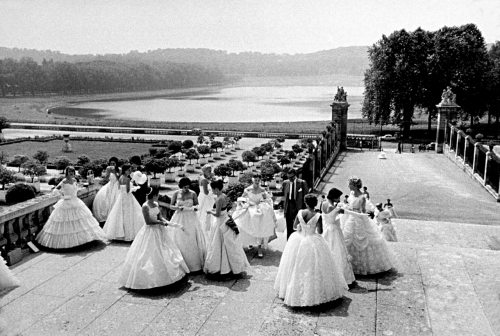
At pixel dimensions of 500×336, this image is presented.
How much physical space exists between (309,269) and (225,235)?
193cm

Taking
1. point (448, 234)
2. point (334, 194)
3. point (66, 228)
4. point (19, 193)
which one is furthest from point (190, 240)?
point (19, 193)

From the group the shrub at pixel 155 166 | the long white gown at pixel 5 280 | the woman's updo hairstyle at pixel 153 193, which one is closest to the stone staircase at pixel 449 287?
the woman's updo hairstyle at pixel 153 193

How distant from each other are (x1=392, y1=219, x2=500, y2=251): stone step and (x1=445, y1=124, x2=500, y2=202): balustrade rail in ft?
24.4

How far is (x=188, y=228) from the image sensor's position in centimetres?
881

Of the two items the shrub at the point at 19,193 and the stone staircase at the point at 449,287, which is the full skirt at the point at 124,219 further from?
the shrub at the point at 19,193

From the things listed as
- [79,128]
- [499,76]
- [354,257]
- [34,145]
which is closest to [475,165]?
[354,257]

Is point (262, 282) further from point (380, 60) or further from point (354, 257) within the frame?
point (380, 60)

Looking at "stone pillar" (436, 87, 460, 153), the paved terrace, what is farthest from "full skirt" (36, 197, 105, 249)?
"stone pillar" (436, 87, 460, 153)

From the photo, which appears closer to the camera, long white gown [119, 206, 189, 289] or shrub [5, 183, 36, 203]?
long white gown [119, 206, 189, 289]

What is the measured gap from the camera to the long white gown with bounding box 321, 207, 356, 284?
8.10 metres

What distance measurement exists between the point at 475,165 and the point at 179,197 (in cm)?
2322

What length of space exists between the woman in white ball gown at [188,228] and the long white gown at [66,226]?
2557mm

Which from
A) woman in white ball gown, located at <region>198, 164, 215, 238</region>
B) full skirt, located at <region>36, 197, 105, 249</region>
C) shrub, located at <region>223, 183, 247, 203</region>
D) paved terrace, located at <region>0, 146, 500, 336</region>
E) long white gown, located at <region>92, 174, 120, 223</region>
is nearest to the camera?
paved terrace, located at <region>0, 146, 500, 336</region>

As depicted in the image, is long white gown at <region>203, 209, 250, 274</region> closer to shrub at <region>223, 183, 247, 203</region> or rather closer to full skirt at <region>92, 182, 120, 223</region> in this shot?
full skirt at <region>92, 182, 120, 223</region>
